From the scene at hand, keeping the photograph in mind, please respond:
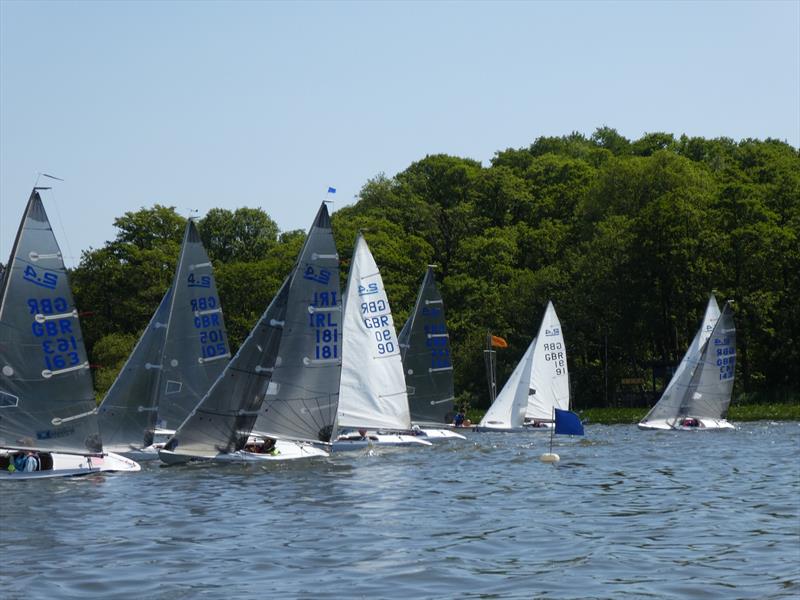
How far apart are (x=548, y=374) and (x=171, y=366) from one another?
2346 centimetres

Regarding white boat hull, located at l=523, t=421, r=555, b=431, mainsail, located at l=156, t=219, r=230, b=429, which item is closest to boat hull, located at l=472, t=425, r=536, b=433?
white boat hull, located at l=523, t=421, r=555, b=431

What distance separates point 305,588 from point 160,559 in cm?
374

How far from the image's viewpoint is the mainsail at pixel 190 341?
148 feet

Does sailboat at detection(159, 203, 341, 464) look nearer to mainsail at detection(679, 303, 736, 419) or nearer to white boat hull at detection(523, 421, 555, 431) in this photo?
white boat hull at detection(523, 421, 555, 431)

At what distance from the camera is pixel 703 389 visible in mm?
61938

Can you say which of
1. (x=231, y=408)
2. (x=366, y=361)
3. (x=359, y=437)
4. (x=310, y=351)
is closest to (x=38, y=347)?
(x=231, y=408)

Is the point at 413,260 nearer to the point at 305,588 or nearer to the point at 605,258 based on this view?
the point at 605,258

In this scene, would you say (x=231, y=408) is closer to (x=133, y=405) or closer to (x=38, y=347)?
(x=38, y=347)

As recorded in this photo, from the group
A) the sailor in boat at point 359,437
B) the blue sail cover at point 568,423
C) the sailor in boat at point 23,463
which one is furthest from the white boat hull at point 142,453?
the blue sail cover at point 568,423

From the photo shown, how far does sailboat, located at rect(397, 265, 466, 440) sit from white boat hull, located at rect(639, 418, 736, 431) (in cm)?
1078

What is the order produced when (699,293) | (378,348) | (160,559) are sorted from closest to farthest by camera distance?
(160,559)
(378,348)
(699,293)

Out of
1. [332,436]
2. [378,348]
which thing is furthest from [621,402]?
[332,436]

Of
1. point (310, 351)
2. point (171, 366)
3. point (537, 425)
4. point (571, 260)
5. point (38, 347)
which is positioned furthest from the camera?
point (571, 260)

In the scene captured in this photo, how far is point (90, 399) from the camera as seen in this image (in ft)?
113
